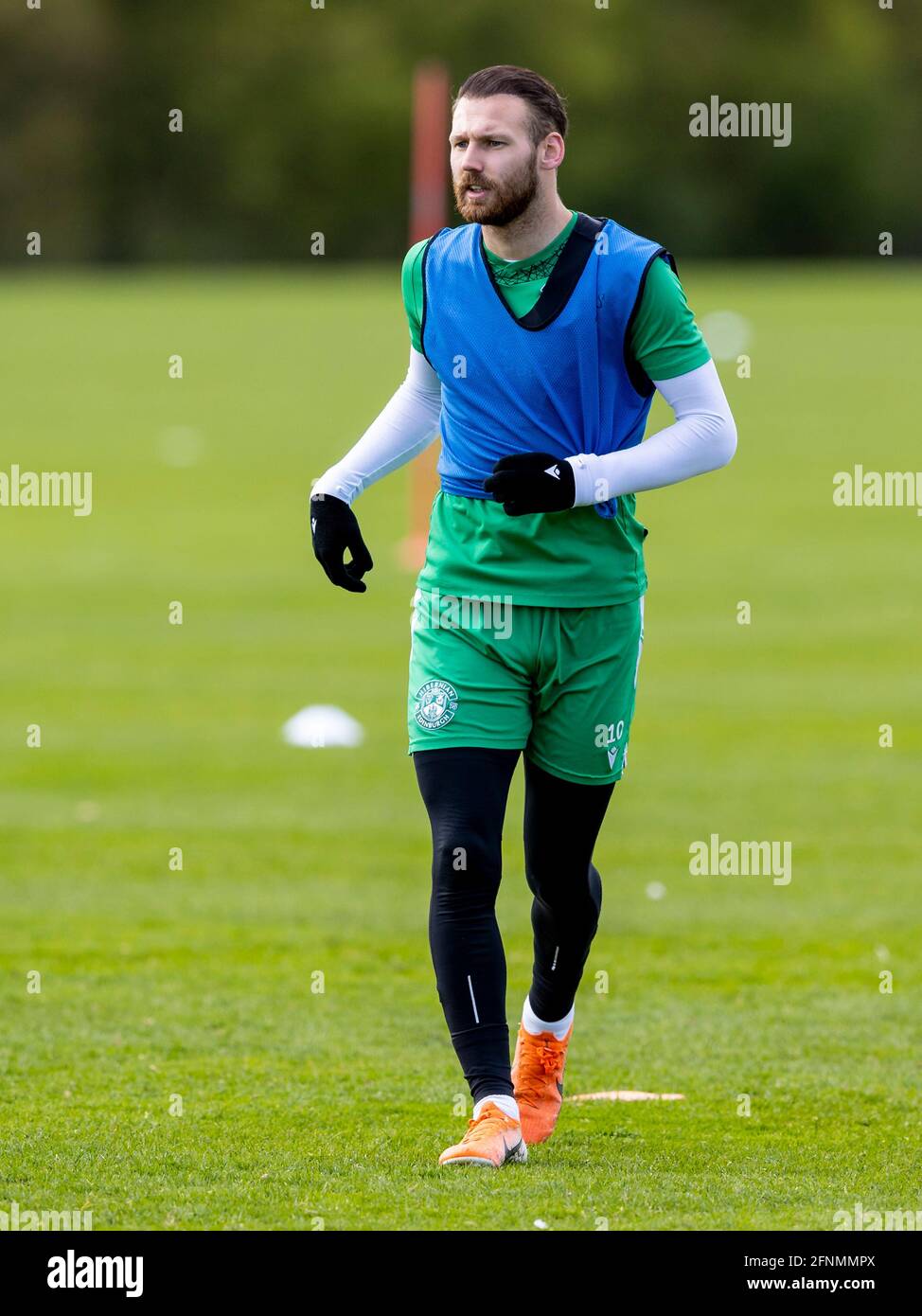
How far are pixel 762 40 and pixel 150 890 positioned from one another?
85.6 metres

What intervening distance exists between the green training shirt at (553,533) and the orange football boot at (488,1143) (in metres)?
1.24

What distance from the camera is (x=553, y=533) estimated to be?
17.9ft

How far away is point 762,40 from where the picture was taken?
8969 cm

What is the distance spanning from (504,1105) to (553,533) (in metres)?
1.38

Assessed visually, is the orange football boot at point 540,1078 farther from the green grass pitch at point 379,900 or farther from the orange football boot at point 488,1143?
the orange football boot at point 488,1143

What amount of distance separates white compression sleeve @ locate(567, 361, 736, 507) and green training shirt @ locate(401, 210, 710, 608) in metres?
0.06

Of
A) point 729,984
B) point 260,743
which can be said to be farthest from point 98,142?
point 729,984

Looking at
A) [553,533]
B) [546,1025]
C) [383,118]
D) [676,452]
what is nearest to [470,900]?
[546,1025]

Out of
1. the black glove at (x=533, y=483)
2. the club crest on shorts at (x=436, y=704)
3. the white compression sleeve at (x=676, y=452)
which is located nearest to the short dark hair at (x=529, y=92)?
the white compression sleeve at (x=676, y=452)

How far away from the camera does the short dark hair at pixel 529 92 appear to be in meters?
5.36

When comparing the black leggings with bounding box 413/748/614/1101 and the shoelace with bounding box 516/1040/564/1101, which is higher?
the black leggings with bounding box 413/748/614/1101

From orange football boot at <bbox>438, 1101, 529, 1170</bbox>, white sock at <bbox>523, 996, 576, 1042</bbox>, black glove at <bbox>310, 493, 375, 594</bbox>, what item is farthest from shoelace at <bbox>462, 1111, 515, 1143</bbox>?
black glove at <bbox>310, 493, 375, 594</bbox>

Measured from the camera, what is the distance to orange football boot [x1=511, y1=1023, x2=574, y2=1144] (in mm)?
5844

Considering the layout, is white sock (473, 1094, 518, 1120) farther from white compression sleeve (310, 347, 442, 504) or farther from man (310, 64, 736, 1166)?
white compression sleeve (310, 347, 442, 504)
